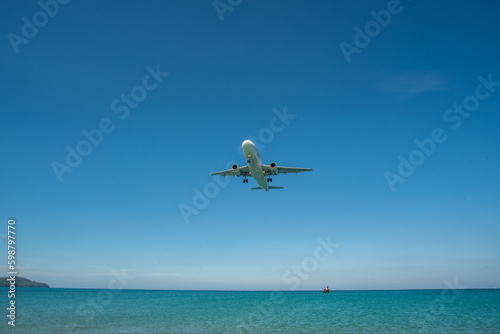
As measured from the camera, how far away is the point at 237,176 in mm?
45219

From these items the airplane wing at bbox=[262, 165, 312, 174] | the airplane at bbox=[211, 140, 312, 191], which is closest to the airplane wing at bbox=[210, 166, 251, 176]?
the airplane at bbox=[211, 140, 312, 191]

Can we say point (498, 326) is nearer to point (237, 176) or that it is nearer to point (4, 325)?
point (237, 176)

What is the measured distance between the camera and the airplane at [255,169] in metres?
37.8

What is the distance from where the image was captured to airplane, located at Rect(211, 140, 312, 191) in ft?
124

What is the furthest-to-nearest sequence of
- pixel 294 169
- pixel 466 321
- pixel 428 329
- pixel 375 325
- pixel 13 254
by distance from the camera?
pixel 294 169, pixel 466 321, pixel 375 325, pixel 428 329, pixel 13 254

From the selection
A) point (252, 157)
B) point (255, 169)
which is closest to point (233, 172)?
point (255, 169)

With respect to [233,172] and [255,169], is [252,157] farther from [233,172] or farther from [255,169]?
[233,172]

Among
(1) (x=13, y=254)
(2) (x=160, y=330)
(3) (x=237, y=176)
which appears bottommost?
(2) (x=160, y=330)

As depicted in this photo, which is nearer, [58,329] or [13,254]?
[13,254]

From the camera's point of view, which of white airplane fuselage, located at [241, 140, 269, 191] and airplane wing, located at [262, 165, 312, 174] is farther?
airplane wing, located at [262, 165, 312, 174]

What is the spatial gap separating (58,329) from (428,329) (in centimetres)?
3476

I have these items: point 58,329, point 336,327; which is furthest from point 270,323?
point 58,329

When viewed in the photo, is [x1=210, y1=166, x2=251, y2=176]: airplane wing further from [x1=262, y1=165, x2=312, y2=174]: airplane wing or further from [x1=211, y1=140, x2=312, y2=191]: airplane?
[x1=262, y1=165, x2=312, y2=174]: airplane wing

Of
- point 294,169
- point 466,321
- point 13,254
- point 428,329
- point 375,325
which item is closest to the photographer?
point 13,254
